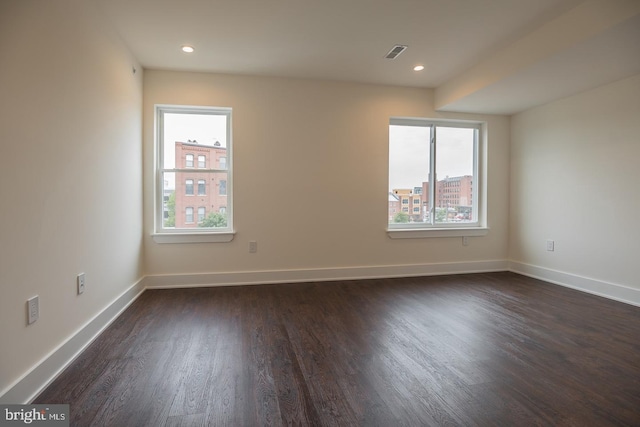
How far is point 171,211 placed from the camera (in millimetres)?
3508

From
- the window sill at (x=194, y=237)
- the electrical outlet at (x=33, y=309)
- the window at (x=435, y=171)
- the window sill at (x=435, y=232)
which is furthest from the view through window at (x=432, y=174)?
the electrical outlet at (x=33, y=309)

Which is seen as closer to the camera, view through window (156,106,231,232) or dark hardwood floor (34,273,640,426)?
dark hardwood floor (34,273,640,426)

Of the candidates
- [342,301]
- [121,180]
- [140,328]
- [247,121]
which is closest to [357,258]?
[342,301]

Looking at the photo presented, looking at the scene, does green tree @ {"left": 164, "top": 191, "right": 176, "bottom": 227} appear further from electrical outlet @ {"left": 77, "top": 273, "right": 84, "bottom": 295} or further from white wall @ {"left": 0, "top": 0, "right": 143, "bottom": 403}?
electrical outlet @ {"left": 77, "top": 273, "right": 84, "bottom": 295}

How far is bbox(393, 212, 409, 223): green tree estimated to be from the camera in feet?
13.3

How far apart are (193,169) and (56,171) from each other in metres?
1.80

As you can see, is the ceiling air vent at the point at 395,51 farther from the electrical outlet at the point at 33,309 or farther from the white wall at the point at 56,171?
the electrical outlet at the point at 33,309

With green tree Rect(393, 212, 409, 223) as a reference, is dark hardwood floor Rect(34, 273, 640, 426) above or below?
below

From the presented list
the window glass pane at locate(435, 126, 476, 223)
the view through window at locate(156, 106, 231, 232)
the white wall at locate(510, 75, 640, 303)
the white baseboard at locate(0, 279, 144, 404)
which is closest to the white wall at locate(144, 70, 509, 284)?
the view through window at locate(156, 106, 231, 232)

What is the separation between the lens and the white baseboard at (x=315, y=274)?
3428 mm

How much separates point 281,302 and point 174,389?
1430mm

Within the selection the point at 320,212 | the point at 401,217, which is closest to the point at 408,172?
the point at 401,217

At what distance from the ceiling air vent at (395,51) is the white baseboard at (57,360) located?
3.48 metres

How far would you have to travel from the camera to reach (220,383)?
1.63 metres
